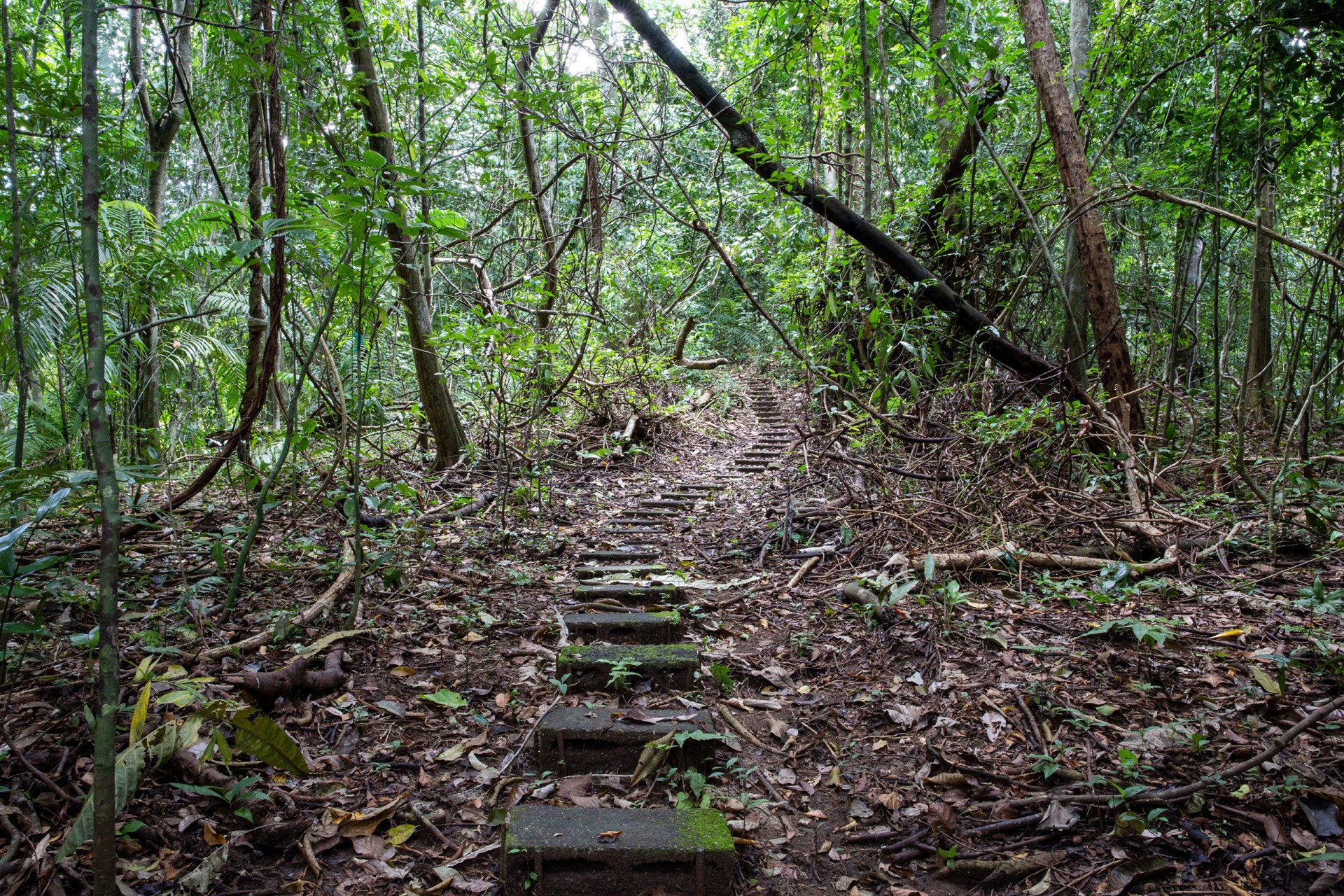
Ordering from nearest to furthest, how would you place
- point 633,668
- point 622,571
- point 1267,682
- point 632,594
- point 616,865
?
point 616,865
point 1267,682
point 633,668
point 632,594
point 622,571

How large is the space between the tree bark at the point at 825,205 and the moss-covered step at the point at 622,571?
2999mm

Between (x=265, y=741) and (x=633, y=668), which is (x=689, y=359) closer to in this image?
(x=633, y=668)

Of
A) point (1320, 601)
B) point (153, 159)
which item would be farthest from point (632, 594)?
point (153, 159)

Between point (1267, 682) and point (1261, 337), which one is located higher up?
point (1261, 337)

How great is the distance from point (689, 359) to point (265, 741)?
1279 centimetres

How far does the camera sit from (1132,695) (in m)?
2.59

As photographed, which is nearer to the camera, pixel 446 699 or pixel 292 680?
pixel 292 680

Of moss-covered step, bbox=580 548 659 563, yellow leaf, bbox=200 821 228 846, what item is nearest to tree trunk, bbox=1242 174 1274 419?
moss-covered step, bbox=580 548 659 563

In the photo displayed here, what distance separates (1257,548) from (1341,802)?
2224 millimetres

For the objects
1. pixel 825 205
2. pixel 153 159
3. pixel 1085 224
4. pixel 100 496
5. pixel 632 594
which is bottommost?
pixel 632 594

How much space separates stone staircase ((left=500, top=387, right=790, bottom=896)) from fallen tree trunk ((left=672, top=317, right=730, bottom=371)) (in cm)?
872

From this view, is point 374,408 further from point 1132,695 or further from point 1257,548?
point 1257,548

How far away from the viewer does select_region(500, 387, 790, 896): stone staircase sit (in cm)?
199

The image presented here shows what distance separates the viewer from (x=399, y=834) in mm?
2193
